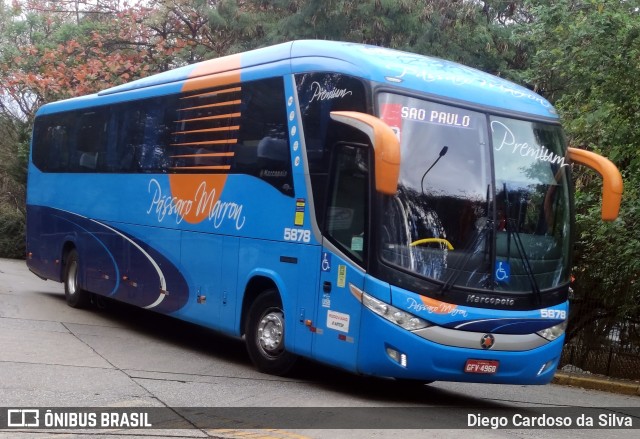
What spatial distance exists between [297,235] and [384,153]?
2.32m

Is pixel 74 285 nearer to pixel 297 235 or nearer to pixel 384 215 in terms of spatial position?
pixel 297 235

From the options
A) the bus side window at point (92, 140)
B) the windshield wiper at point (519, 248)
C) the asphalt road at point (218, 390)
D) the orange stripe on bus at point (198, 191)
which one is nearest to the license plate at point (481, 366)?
the asphalt road at point (218, 390)

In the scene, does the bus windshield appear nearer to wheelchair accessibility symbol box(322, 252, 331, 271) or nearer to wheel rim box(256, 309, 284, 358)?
wheelchair accessibility symbol box(322, 252, 331, 271)

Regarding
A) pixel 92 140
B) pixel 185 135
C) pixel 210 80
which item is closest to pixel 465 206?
pixel 210 80

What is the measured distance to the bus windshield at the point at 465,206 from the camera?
926 centimetres

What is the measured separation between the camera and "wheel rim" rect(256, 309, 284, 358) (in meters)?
10.8

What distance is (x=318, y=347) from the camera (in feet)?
32.6

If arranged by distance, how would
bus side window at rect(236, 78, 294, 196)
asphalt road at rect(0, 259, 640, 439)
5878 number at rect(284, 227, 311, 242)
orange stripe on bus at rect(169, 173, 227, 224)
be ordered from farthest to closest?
orange stripe on bus at rect(169, 173, 227, 224)
bus side window at rect(236, 78, 294, 196)
5878 number at rect(284, 227, 311, 242)
asphalt road at rect(0, 259, 640, 439)

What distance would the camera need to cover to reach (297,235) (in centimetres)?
1042

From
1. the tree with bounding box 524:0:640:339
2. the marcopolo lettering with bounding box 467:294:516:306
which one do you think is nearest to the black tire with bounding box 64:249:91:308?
the tree with bounding box 524:0:640:339

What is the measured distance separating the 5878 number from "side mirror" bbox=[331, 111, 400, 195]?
1543 mm

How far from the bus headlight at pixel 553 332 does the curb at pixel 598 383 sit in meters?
3.79

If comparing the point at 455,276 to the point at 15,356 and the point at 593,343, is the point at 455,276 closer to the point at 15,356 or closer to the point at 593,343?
the point at 15,356

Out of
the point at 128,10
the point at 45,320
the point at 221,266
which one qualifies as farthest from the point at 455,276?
the point at 128,10
